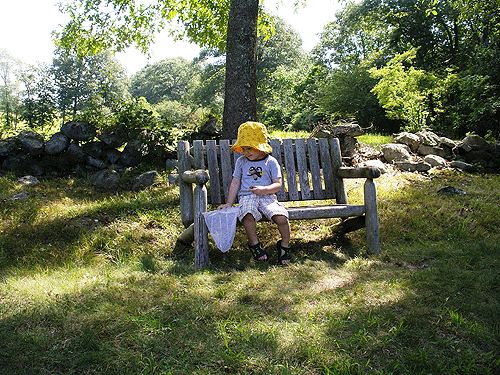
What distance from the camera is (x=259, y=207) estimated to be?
349 centimetres

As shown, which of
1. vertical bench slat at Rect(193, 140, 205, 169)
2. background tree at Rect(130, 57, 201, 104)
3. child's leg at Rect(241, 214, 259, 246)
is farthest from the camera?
background tree at Rect(130, 57, 201, 104)

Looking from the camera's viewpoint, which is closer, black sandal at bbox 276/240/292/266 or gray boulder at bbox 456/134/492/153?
black sandal at bbox 276/240/292/266

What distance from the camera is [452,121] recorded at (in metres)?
12.7

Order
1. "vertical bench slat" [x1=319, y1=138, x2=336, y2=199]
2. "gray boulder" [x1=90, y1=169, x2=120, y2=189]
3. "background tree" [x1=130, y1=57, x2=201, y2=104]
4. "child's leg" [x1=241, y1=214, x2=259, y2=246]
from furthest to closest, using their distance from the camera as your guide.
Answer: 1. "background tree" [x1=130, y1=57, x2=201, y2=104]
2. "gray boulder" [x1=90, y1=169, x2=120, y2=189]
3. "vertical bench slat" [x1=319, y1=138, x2=336, y2=199]
4. "child's leg" [x1=241, y1=214, x2=259, y2=246]

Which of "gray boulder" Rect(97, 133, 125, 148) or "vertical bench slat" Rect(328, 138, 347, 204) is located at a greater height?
"gray boulder" Rect(97, 133, 125, 148)

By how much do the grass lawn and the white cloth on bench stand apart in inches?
9.9

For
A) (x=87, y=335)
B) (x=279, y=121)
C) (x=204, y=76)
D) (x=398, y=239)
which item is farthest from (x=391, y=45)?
(x=87, y=335)

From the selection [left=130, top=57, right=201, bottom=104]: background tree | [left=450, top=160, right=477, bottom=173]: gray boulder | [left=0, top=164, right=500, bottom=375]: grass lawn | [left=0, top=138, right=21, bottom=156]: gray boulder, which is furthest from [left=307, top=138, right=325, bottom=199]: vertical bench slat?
[left=130, top=57, right=201, bottom=104]: background tree

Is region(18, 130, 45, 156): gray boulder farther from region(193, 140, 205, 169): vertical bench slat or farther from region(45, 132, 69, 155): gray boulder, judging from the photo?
region(193, 140, 205, 169): vertical bench slat

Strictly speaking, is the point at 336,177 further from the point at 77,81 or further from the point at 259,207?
the point at 77,81

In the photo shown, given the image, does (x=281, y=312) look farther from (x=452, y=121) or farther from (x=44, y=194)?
(x=452, y=121)

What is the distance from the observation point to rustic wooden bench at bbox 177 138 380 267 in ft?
11.2

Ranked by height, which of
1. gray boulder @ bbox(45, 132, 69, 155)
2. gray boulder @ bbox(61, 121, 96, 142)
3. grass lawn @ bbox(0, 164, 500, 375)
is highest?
gray boulder @ bbox(61, 121, 96, 142)

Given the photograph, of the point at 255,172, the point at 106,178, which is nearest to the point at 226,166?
the point at 255,172
